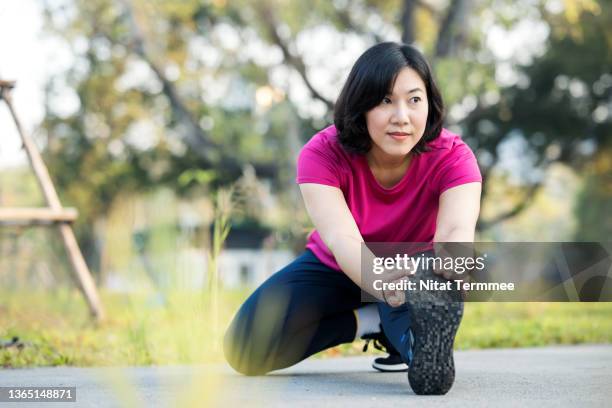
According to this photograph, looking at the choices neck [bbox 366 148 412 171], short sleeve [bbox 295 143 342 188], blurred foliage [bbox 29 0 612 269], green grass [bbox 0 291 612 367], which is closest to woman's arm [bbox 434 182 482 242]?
neck [bbox 366 148 412 171]

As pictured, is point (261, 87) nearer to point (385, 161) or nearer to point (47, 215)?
point (47, 215)

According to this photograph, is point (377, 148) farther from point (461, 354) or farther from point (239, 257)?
point (239, 257)

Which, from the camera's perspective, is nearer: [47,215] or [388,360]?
[388,360]

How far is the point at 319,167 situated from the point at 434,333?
750mm

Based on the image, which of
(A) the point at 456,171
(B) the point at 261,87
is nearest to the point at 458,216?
(A) the point at 456,171

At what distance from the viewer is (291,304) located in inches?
121

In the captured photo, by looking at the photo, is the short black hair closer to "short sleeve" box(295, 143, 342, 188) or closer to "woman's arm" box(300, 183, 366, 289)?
"short sleeve" box(295, 143, 342, 188)

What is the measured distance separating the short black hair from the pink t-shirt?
5cm

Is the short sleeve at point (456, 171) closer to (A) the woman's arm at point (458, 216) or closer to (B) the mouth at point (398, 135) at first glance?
(A) the woman's arm at point (458, 216)

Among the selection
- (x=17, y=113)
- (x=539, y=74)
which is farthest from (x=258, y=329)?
A: (x=539, y=74)

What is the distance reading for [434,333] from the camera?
2328mm

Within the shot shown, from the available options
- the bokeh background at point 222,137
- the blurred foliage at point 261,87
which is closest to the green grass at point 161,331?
the bokeh background at point 222,137

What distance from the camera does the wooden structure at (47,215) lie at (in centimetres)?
496

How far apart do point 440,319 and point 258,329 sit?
0.93 m
